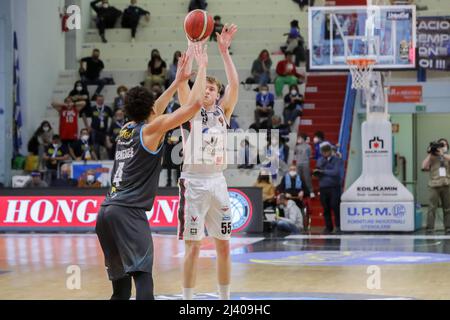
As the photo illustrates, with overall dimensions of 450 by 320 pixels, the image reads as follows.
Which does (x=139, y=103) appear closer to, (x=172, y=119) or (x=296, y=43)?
(x=172, y=119)

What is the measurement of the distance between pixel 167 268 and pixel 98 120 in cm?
1220

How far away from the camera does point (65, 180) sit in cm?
2192

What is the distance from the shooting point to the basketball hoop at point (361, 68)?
1978cm

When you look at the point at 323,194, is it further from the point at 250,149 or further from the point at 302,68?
the point at 302,68

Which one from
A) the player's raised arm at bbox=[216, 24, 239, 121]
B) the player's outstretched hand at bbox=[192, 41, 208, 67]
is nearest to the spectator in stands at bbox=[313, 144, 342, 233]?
the player's raised arm at bbox=[216, 24, 239, 121]

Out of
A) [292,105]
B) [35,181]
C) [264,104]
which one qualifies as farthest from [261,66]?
[35,181]

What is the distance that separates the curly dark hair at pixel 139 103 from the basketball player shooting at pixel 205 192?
1.06 metres

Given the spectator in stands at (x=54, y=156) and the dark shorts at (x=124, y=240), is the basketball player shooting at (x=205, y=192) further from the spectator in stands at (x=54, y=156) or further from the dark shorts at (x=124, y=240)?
the spectator in stands at (x=54, y=156)

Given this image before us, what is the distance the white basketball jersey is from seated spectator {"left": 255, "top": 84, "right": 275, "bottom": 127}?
15243 millimetres

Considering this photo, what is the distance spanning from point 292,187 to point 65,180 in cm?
535

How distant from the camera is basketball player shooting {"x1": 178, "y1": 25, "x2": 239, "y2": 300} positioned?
8141 millimetres

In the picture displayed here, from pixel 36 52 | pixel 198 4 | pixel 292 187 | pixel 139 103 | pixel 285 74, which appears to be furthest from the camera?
pixel 198 4

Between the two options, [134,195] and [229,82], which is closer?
[134,195]

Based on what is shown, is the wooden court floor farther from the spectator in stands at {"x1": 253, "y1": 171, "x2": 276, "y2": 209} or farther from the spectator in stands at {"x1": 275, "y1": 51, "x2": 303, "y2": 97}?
the spectator in stands at {"x1": 275, "y1": 51, "x2": 303, "y2": 97}
